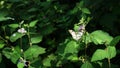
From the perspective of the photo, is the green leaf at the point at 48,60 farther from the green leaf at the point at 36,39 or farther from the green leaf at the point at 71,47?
the green leaf at the point at 71,47

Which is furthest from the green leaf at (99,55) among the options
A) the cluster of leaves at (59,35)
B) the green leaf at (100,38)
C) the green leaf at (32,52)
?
the green leaf at (32,52)

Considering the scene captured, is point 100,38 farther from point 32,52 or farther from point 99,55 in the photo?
point 32,52

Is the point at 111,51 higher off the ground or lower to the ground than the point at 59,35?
higher

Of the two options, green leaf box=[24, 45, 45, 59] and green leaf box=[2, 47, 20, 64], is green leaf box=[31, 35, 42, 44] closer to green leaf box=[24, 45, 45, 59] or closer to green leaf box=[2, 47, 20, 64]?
green leaf box=[24, 45, 45, 59]

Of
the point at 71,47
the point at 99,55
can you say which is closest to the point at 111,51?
the point at 99,55

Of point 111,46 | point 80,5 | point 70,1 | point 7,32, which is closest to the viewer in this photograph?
point 111,46

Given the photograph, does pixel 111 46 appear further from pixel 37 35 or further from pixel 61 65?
pixel 37 35

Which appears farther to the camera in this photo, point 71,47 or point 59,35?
point 59,35

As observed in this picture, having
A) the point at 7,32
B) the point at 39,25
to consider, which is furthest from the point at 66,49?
the point at 7,32
